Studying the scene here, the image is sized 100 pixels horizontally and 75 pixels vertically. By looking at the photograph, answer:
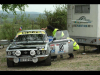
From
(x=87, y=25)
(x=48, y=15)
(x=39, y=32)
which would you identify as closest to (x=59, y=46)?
(x=39, y=32)

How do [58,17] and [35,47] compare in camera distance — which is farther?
[58,17]

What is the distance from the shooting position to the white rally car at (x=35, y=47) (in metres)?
9.75

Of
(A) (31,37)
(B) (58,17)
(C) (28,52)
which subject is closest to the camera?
(C) (28,52)

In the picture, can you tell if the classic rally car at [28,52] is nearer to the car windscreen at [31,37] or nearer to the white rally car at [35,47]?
the white rally car at [35,47]

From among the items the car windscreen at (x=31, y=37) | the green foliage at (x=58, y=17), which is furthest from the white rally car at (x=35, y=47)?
the green foliage at (x=58, y=17)

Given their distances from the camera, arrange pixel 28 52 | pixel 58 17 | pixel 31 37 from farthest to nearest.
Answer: pixel 58 17, pixel 31 37, pixel 28 52

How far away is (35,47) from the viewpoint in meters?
9.92

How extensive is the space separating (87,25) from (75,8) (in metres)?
1.40

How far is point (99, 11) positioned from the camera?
13367 millimetres

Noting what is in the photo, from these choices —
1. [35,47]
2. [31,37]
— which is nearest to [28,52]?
[35,47]

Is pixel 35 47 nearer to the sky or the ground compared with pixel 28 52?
nearer to the sky

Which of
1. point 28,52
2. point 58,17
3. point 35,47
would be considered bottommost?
point 28,52

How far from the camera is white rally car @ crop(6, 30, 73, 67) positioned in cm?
975

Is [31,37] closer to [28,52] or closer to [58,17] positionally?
[28,52]
